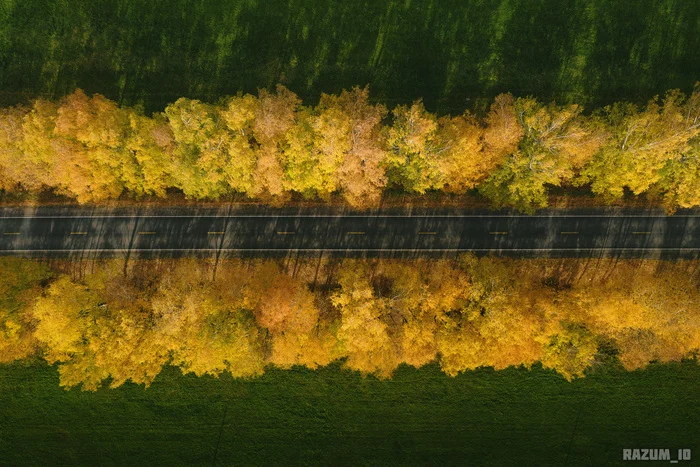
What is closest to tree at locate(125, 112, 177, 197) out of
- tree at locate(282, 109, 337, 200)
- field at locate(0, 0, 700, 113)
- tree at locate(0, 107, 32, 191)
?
field at locate(0, 0, 700, 113)

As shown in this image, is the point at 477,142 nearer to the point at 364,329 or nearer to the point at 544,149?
the point at 544,149

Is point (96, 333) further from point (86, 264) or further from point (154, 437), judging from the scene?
point (154, 437)

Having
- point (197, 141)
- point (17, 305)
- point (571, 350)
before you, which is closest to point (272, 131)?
point (197, 141)

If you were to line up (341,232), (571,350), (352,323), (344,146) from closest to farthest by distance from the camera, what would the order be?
(344,146) < (352,323) < (571,350) < (341,232)

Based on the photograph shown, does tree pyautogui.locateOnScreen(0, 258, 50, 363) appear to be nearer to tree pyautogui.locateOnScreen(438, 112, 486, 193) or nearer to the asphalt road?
the asphalt road

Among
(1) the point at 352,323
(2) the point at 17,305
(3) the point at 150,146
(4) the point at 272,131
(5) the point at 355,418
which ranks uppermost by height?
(4) the point at 272,131

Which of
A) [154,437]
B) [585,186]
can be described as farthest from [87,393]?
[585,186]
